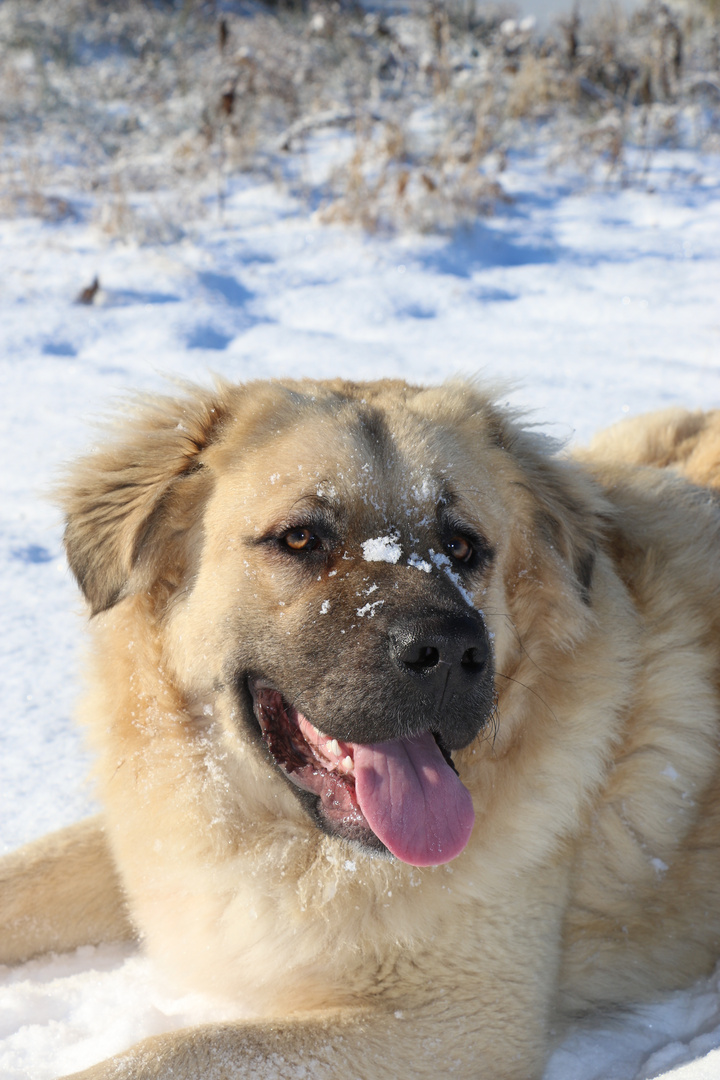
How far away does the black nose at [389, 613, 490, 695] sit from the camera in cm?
191

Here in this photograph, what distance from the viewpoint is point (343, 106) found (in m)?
10.8

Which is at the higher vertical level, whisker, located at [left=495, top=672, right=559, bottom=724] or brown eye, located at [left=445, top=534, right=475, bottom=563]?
brown eye, located at [left=445, top=534, right=475, bottom=563]

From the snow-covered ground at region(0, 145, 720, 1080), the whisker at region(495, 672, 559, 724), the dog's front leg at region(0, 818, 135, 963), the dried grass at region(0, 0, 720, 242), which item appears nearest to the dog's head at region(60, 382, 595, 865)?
the whisker at region(495, 672, 559, 724)

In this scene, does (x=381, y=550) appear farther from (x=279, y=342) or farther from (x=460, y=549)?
(x=279, y=342)

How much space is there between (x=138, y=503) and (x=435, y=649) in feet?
3.11

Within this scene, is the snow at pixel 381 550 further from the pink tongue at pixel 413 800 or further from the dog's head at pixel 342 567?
the pink tongue at pixel 413 800

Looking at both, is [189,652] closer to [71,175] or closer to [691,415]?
[691,415]

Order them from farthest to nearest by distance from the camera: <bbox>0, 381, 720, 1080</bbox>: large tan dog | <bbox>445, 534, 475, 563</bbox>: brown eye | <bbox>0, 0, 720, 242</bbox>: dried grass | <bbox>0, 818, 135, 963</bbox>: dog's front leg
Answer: <bbox>0, 0, 720, 242</bbox>: dried grass < <bbox>0, 818, 135, 963</bbox>: dog's front leg < <bbox>445, 534, 475, 563</bbox>: brown eye < <bbox>0, 381, 720, 1080</bbox>: large tan dog

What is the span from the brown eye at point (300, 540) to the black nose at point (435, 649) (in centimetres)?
37

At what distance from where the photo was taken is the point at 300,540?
86.3 inches

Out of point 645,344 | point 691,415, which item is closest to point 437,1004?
point 691,415

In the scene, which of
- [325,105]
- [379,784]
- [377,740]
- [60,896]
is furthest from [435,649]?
[325,105]

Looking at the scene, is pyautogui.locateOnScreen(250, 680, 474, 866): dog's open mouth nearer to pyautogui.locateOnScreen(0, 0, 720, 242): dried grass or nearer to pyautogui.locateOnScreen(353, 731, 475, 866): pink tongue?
pyautogui.locateOnScreen(353, 731, 475, 866): pink tongue

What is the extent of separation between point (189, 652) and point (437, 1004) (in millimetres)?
1057
